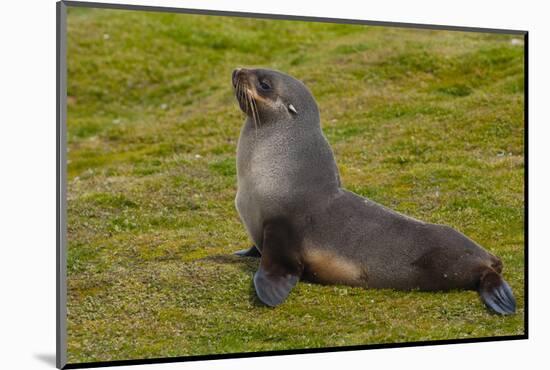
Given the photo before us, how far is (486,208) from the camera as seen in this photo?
506 inches

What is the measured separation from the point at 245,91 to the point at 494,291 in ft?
12.5

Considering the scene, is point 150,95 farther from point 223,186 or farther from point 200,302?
point 200,302

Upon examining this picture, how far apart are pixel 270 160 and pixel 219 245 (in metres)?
1.65

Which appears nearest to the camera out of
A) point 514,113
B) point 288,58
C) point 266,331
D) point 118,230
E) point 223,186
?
point 266,331

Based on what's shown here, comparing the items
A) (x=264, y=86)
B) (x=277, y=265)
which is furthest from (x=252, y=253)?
(x=264, y=86)

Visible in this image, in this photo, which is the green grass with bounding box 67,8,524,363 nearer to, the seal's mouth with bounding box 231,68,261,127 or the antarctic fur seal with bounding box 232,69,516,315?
the antarctic fur seal with bounding box 232,69,516,315

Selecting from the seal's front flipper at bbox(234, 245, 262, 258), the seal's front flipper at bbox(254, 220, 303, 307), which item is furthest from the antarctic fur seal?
the seal's front flipper at bbox(234, 245, 262, 258)

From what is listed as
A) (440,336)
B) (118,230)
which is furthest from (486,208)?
(118,230)

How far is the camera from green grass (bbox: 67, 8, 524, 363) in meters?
10.5

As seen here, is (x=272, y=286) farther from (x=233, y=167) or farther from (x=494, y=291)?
(x=233, y=167)

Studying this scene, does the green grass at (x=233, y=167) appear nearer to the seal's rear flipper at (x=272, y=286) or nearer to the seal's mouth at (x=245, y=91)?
the seal's rear flipper at (x=272, y=286)

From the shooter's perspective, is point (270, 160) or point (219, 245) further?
point (219, 245)

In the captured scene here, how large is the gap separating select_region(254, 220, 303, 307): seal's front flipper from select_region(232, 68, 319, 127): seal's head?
1.30 meters

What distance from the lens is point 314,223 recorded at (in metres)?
10.8
